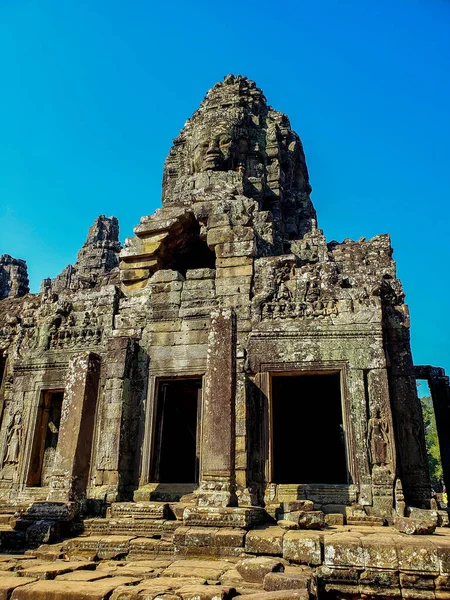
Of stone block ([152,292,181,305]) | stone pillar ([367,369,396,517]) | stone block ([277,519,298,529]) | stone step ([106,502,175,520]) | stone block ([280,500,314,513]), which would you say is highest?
stone block ([152,292,181,305])

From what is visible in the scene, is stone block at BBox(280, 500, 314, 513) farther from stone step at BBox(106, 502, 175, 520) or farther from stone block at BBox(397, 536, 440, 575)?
stone block at BBox(397, 536, 440, 575)

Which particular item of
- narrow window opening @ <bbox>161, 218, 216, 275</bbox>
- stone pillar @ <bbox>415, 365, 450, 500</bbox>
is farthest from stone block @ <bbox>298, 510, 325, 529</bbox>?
stone pillar @ <bbox>415, 365, 450, 500</bbox>

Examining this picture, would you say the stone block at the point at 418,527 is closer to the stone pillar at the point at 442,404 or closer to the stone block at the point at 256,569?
the stone block at the point at 256,569

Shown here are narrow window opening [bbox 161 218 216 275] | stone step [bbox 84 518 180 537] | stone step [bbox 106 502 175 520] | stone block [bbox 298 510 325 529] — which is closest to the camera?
stone block [bbox 298 510 325 529]

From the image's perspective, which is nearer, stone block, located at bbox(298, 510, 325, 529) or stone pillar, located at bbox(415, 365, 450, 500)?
stone block, located at bbox(298, 510, 325, 529)

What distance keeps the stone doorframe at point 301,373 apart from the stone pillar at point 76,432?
3225 millimetres

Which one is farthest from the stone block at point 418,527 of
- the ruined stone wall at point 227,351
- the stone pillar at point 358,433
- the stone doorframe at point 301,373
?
the stone doorframe at point 301,373

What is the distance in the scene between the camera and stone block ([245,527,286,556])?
6090mm

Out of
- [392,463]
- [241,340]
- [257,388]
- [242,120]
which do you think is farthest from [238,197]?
[242,120]

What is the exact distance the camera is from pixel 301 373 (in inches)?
394

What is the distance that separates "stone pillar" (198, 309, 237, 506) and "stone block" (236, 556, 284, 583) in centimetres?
223

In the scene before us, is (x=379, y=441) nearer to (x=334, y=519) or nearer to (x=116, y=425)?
(x=334, y=519)

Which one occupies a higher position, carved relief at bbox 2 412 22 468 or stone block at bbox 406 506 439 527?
carved relief at bbox 2 412 22 468

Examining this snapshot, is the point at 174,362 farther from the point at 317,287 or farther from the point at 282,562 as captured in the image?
the point at 282,562
